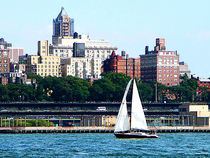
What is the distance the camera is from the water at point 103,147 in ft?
411

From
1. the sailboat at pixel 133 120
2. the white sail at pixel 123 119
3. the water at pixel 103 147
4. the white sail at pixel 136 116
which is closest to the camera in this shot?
the water at pixel 103 147

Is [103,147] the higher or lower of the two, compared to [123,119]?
lower

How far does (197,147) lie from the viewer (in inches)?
5487

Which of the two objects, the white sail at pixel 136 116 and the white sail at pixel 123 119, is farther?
the white sail at pixel 123 119

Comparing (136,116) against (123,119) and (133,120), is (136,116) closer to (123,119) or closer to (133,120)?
(133,120)

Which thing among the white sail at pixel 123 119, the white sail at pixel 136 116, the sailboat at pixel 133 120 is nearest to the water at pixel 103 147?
the sailboat at pixel 133 120

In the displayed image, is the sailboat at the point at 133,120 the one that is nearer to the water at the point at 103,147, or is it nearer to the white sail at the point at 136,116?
the white sail at the point at 136,116

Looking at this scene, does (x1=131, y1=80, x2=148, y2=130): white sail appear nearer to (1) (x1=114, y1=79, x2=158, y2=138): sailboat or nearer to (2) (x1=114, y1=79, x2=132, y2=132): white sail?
(1) (x1=114, y1=79, x2=158, y2=138): sailboat

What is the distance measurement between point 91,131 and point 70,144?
44975mm

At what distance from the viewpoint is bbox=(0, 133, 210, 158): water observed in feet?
411

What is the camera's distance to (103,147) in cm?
13762

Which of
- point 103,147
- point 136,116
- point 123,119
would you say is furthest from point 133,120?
point 103,147

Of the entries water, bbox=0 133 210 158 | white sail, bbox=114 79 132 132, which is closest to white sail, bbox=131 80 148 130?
white sail, bbox=114 79 132 132

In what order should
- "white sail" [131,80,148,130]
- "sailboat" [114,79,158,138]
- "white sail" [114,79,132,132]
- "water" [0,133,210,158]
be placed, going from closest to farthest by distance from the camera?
1. "water" [0,133,210,158]
2. "white sail" [131,80,148,130]
3. "sailboat" [114,79,158,138]
4. "white sail" [114,79,132,132]
